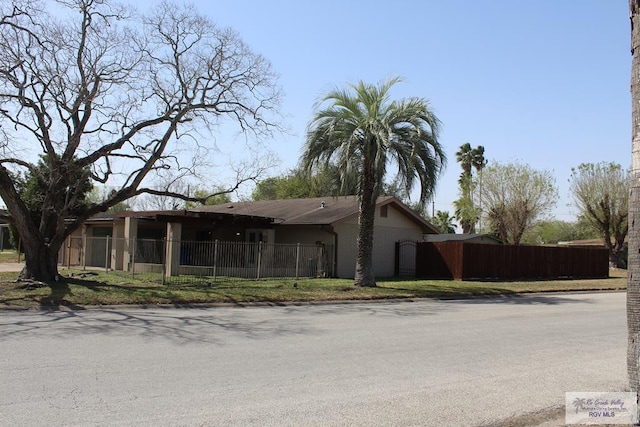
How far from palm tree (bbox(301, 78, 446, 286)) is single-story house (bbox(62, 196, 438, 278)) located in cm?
493

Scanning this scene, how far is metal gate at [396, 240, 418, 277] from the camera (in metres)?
31.8

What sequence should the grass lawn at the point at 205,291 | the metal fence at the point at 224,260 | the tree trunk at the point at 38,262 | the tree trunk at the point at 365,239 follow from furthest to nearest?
1. the metal fence at the point at 224,260
2. the tree trunk at the point at 365,239
3. the tree trunk at the point at 38,262
4. the grass lawn at the point at 205,291

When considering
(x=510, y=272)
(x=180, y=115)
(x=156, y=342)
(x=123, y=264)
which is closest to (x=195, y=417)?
(x=156, y=342)

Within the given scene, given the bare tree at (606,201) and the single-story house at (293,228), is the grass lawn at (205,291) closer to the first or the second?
the single-story house at (293,228)

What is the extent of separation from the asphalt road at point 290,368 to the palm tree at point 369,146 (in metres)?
8.46

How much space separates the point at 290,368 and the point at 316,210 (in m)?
23.5

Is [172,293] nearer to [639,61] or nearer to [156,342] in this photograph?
[156,342]

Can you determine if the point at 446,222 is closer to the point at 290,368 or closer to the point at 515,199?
the point at 515,199

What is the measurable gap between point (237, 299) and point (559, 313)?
966cm

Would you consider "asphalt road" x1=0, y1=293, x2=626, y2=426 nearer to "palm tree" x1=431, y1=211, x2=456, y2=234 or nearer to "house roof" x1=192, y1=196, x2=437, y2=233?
"house roof" x1=192, y1=196, x2=437, y2=233

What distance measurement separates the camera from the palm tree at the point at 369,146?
21.7 m

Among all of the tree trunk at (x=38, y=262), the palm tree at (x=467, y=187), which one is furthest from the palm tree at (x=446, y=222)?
the tree trunk at (x=38, y=262)

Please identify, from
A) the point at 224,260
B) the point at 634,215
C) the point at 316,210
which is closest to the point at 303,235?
the point at 316,210

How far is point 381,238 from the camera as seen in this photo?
3077 cm
